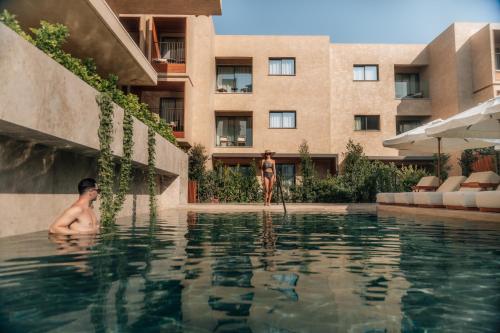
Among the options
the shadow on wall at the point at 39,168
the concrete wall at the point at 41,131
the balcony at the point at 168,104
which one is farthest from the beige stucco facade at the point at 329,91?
the concrete wall at the point at 41,131

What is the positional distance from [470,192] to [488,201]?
2.90ft

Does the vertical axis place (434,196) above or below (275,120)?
below

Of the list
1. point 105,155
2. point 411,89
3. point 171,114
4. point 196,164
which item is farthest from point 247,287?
point 411,89

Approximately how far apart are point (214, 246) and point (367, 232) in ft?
10.8

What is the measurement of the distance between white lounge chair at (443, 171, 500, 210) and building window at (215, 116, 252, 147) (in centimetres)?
1534

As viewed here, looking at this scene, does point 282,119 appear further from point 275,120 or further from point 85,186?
point 85,186

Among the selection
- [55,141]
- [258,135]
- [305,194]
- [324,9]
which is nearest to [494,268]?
[324,9]

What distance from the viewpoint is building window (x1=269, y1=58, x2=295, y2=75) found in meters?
26.0

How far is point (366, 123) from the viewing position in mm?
26281

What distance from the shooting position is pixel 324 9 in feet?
14.2

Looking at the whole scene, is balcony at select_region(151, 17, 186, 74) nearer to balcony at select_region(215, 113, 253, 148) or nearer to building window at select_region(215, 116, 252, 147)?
balcony at select_region(215, 113, 253, 148)

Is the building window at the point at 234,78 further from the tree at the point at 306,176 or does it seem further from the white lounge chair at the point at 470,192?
the white lounge chair at the point at 470,192

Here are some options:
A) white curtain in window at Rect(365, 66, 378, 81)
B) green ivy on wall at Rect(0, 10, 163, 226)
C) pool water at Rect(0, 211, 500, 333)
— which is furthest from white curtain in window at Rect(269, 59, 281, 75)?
pool water at Rect(0, 211, 500, 333)

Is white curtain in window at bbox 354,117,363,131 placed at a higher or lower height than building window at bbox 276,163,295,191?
higher
